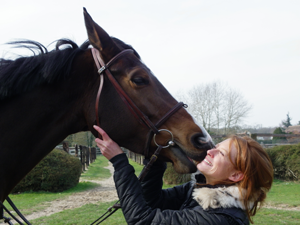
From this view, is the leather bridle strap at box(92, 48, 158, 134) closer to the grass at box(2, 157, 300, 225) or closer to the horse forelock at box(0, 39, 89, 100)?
the horse forelock at box(0, 39, 89, 100)

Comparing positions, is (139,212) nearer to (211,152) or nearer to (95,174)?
(211,152)

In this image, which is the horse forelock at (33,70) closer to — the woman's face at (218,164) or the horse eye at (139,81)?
the horse eye at (139,81)

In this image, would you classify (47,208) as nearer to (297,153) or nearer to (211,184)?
(211,184)

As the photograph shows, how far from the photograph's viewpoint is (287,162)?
14523mm

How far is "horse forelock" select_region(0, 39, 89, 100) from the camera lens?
197 cm

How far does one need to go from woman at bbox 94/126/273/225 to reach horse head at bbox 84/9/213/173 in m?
0.13

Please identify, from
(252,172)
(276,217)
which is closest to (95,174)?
(276,217)

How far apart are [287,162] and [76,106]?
50.6 feet

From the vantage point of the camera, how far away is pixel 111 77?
7.02 feet

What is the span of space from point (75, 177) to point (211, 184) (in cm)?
1128

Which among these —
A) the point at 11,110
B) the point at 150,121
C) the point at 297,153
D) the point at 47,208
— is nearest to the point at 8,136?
the point at 11,110

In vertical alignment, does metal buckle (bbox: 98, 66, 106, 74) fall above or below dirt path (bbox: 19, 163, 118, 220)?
above

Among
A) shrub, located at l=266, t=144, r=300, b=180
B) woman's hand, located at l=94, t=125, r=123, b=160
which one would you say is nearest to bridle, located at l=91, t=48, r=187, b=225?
woman's hand, located at l=94, t=125, r=123, b=160

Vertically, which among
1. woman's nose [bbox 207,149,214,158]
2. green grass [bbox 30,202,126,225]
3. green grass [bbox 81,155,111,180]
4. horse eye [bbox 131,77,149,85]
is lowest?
green grass [bbox 81,155,111,180]
